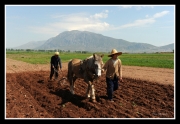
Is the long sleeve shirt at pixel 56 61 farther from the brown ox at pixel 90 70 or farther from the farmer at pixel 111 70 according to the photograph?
the farmer at pixel 111 70

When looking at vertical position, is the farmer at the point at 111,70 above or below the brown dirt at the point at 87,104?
above

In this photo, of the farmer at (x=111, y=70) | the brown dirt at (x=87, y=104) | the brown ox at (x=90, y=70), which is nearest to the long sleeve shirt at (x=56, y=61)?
the brown dirt at (x=87, y=104)

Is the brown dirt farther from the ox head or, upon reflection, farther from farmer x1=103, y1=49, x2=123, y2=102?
the ox head

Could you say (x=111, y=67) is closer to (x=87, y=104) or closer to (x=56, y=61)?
(x=87, y=104)

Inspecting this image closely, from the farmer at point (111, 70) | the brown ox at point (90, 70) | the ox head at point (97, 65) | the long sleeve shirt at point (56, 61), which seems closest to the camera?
the ox head at point (97, 65)

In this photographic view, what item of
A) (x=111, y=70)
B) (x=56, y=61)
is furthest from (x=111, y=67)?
(x=56, y=61)

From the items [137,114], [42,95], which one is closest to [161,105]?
[137,114]

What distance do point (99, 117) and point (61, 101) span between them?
2.51 metres

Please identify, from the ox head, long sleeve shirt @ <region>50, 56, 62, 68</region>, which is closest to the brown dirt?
the ox head

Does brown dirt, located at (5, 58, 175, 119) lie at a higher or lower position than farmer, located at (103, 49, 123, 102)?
lower

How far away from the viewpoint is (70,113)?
297 inches

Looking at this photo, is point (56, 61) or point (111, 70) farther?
point (56, 61)

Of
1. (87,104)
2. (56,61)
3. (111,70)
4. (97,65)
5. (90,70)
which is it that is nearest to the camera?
(97,65)

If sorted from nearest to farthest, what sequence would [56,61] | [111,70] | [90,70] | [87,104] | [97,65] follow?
[97,65], [87,104], [90,70], [111,70], [56,61]
